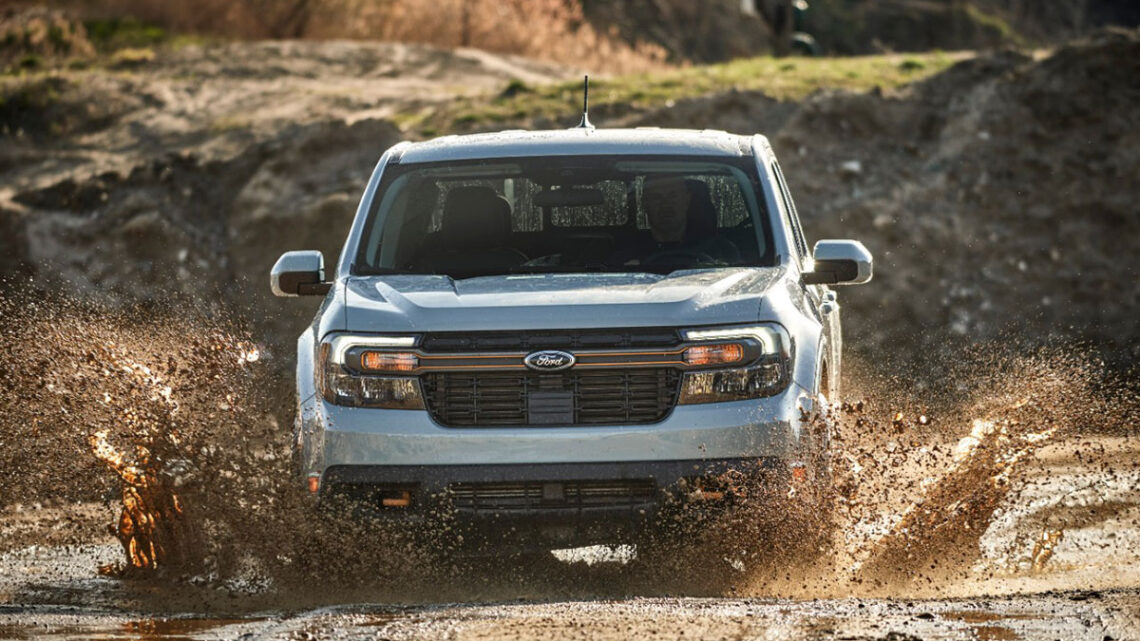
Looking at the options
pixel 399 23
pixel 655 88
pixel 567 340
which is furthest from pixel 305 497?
→ pixel 399 23

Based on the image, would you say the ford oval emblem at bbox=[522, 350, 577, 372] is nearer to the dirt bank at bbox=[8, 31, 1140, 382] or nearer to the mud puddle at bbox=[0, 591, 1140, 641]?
the mud puddle at bbox=[0, 591, 1140, 641]

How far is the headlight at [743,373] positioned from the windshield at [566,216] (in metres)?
0.91

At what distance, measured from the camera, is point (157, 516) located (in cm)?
770

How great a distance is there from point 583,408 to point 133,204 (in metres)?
13.6

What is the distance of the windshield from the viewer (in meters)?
7.64

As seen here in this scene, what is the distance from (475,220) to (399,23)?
2310 centimetres

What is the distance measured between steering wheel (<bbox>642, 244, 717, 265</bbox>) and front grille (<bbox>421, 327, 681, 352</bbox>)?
0.99m

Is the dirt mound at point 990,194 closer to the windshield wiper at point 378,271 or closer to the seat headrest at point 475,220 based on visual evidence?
the seat headrest at point 475,220

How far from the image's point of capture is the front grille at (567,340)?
6.56 m

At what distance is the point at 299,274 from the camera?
7852mm

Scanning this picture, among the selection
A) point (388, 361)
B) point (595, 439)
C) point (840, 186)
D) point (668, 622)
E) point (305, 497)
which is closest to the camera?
point (668, 622)

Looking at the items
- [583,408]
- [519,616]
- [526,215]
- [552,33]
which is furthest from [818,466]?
[552,33]

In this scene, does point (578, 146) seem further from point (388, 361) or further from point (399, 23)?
point (399, 23)

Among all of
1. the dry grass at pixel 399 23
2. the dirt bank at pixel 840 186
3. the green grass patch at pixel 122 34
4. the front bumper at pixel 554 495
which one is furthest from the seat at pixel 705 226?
the dry grass at pixel 399 23
